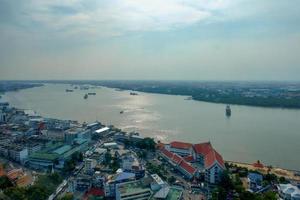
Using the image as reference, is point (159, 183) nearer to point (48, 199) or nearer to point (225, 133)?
point (48, 199)

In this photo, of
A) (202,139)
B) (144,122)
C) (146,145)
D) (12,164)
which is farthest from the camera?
(144,122)

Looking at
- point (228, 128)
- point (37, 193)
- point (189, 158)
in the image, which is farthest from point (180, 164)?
point (228, 128)

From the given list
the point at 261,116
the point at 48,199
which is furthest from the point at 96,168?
the point at 261,116

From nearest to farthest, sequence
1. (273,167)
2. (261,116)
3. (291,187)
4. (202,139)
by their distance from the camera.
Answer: (291,187) < (273,167) < (202,139) < (261,116)

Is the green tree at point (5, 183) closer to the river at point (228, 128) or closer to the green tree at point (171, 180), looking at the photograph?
the green tree at point (171, 180)

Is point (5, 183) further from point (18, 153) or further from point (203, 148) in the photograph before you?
point (203, 148)

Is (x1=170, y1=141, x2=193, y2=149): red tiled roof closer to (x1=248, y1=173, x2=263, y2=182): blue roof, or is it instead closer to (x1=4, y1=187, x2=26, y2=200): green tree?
(x1=248, y1=173, x2=263, y2=182): blue roof

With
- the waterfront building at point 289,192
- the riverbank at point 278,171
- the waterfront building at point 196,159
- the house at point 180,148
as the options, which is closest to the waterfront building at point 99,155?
the waterfront building at point 196,159

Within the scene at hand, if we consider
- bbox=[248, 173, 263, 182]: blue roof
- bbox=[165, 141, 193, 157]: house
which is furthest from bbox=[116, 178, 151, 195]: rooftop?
bbox=[165, 141, 193, 157]: house

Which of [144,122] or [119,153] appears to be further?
[144,122]
